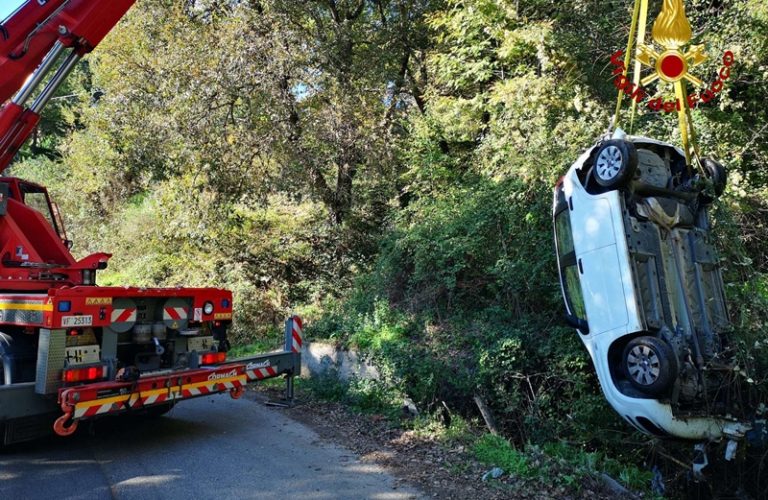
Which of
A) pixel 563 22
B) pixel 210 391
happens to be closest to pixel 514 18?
pixel 563 22

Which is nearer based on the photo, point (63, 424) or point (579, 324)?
point (63, 424)

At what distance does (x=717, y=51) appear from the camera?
8750 millimetres

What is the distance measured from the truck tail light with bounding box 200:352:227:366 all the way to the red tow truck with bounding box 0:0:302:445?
13 millimetres

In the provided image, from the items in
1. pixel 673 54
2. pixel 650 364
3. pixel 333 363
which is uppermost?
pixel 673 54

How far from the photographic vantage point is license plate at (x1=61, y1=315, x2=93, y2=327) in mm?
6023

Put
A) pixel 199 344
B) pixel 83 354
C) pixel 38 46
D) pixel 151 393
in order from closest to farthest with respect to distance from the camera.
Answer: pixel 83 354 < pixel 151 393 < pixel 38 46 < pixel 199 344

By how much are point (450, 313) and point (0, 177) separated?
6882mm

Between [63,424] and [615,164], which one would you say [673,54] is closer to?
[615,164]

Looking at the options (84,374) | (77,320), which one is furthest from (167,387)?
(77,320)

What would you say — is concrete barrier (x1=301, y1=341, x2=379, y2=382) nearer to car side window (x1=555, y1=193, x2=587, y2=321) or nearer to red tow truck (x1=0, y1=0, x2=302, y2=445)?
red tow truck (x1=0, y1=0, x2=302, y2=445)

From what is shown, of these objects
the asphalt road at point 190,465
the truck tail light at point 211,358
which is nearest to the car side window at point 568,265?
the asphalt road at point 190,465

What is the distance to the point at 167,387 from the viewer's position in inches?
266

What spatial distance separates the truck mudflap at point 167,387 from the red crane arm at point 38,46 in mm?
3929

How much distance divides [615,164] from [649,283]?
122 centimetres
